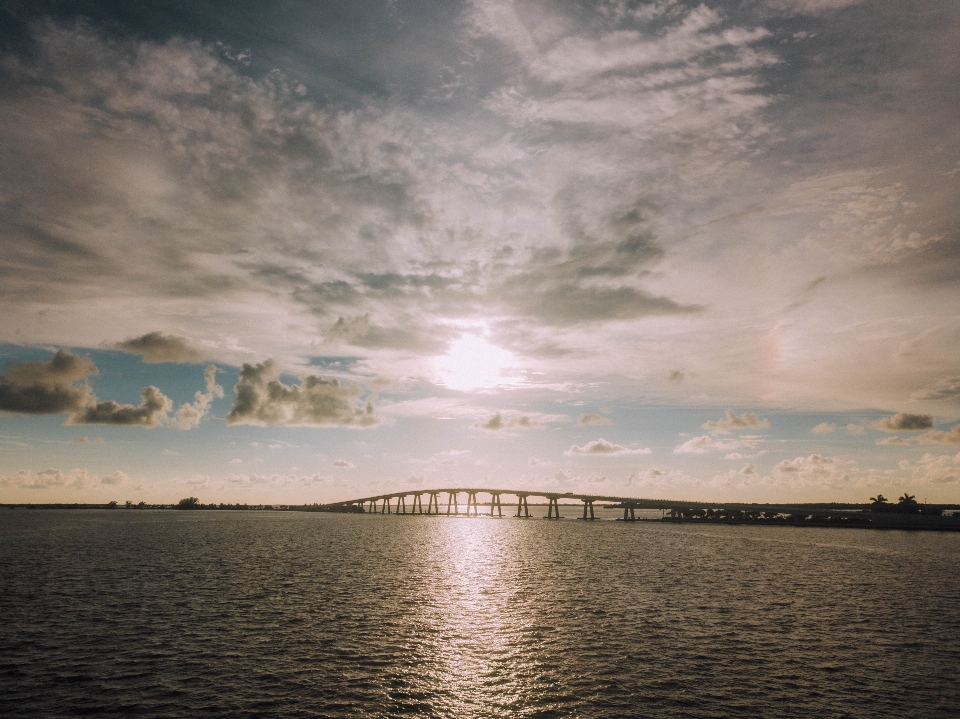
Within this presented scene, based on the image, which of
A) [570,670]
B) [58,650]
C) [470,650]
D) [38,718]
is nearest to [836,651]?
[570,670]

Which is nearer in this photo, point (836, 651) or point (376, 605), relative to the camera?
point (836, 651)

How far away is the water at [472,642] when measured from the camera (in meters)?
29.5

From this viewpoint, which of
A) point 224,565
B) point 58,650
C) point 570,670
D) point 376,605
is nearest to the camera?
point 570,670

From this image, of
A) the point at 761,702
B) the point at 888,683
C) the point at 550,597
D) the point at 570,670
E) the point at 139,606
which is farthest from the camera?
the point at 550,597

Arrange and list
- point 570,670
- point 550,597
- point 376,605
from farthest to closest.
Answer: point 550,597 < point 376,605 < point 570,670

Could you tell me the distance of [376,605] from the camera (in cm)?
5425

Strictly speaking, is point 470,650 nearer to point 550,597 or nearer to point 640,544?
point 550,597

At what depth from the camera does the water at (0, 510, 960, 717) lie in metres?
29.5

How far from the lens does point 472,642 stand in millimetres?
41938

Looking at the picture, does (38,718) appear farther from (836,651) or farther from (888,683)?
(836,651)

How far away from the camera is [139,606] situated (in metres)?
50.9

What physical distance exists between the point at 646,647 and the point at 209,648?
31287 millimetres

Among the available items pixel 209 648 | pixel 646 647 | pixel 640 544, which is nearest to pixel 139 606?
pixel 209 648

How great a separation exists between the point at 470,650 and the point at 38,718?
25.1 m
